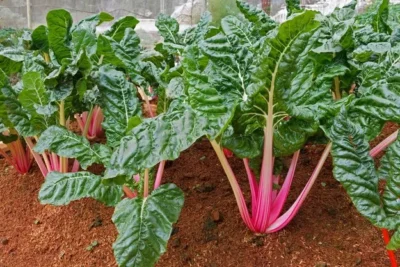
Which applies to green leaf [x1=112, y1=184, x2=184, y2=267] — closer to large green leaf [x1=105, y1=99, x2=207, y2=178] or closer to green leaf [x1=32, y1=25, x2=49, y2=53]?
large green leaf [x1=105, y1=99, x2=207, y2=178]

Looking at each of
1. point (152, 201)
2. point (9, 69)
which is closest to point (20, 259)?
point (152, 201)

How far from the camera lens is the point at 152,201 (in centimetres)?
119

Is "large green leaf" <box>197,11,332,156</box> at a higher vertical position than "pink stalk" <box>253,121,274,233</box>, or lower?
higher

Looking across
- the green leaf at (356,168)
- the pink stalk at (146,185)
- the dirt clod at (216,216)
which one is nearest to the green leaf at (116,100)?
the pink stalk at (146,185)

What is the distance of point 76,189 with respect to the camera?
1232 mm

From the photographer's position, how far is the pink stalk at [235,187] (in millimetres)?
1209

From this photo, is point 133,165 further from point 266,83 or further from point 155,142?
point 266,83

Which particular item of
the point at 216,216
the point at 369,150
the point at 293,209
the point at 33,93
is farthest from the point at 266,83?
the point at 33,93

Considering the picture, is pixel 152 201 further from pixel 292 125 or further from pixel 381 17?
pixel 381 17

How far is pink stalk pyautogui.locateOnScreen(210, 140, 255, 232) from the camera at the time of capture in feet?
3.97

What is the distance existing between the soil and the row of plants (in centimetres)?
8

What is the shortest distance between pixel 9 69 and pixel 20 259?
745 mm

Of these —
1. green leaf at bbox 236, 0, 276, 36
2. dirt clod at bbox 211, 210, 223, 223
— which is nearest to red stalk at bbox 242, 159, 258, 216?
dirt clod at bbox 211, 210, 223, 223

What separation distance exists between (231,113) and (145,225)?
35 cm
